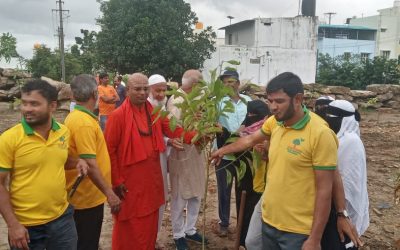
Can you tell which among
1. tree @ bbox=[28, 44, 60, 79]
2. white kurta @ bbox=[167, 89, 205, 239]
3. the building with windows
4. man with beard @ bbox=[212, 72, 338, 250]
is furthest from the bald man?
the building with windows

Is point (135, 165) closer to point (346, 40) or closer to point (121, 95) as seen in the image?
point (121, 95)

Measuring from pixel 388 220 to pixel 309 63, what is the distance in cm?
2169

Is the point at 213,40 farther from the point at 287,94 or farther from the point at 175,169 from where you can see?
the point at 287,94

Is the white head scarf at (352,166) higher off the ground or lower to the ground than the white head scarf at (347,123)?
lower

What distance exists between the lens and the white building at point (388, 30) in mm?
40719

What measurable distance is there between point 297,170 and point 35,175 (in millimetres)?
1563

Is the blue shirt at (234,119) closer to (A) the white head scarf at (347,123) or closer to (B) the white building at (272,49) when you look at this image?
(A) the white head scarf at (347,123)

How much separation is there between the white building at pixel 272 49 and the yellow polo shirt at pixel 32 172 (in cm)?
1959

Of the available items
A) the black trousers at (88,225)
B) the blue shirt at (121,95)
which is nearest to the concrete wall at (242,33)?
the blue shirt at (121,95)

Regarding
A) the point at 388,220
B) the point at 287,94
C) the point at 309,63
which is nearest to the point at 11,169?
the point at 287,94

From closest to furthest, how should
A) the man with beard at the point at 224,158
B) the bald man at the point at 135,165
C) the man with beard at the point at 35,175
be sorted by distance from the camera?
the man with beard at the point at 35,175
the bald man at the point at 135,165
the man with beard at the point at 224,158

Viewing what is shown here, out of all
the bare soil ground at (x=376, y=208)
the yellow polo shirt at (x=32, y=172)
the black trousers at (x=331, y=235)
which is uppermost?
the yellow polo shirt at (x=32, y=172)

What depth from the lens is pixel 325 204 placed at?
2.19m

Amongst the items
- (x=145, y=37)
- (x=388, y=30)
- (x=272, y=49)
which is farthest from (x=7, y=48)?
(x=388, y=30)
